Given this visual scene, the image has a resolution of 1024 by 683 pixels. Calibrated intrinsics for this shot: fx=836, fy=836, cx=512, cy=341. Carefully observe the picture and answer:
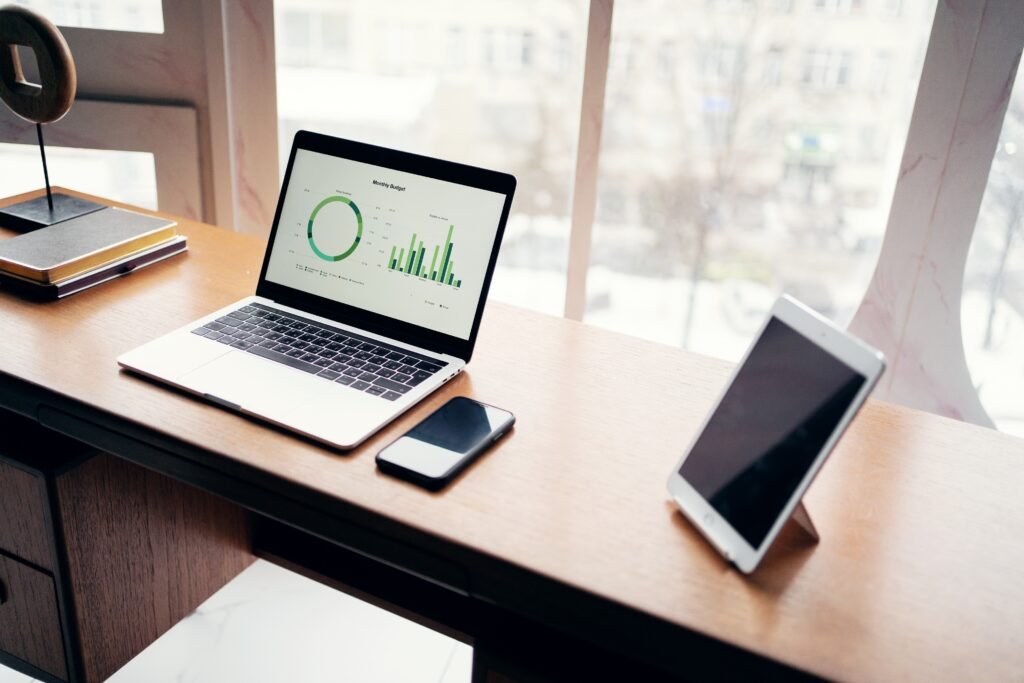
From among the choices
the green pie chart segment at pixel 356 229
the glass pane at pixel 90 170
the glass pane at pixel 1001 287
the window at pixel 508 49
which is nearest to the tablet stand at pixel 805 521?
the green pie chart segment at pixel 356 229

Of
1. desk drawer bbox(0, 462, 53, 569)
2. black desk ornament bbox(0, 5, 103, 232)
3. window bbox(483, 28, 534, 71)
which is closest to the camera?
desk drawer bbox(0, 462, 53, 569)

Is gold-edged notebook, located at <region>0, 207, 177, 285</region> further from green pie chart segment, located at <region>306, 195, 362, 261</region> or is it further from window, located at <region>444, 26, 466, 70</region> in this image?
window, located at <region>444, 26, 466, 70</region>

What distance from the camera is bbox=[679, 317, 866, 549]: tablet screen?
80 centimetres

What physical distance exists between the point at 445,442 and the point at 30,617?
794mm

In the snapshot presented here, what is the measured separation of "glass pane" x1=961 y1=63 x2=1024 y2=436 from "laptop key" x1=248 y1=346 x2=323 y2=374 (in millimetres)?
1462

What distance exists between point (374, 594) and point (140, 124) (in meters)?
1.41

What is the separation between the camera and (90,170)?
2182 mm

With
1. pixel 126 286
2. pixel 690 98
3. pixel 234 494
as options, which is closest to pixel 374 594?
pixel 234 494

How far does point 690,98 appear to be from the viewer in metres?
1.92

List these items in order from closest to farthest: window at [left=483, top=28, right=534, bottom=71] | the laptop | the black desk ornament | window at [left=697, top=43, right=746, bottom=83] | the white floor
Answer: the laptop → the black desk ornament → the white floor → window at [left=697, top=43, right=746, bottom=83] → window at [left=483, top=28, right=534, bottom=71]

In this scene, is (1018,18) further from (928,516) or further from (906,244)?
(928,516)

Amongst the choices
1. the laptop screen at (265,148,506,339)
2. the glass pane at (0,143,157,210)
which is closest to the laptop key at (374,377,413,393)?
the laptop screen at (265,148,506,339)

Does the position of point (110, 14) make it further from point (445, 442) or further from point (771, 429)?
point (771, 429)

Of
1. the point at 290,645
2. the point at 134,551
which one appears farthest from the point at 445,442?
the point at 290,645
